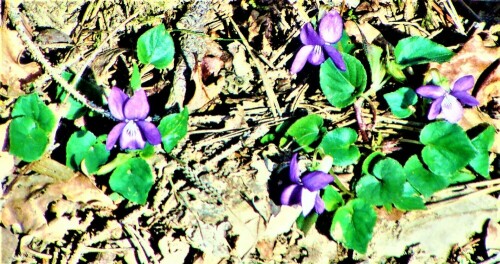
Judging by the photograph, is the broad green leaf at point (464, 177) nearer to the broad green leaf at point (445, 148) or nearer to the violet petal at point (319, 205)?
the broad green leaf at point (445, 148)

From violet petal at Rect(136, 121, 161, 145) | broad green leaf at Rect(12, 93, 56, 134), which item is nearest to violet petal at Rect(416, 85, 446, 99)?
violet petal at Rect(136, 121, 161, 145)

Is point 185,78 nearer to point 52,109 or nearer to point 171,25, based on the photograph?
point 171,25

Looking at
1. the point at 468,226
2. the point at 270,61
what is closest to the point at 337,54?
the point at 270,61

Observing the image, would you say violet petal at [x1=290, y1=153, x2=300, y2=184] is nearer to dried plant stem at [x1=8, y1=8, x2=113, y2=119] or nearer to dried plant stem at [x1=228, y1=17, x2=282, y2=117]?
dried plant stem at [x1=228, y1=17, x2=282, y2=117]

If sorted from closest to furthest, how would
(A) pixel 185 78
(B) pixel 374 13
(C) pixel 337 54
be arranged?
1. (C) pixel 337 54
2. (A) pixel 185 78
3. (B) pixel 374 13

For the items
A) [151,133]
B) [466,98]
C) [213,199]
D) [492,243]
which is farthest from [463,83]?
[151,133]

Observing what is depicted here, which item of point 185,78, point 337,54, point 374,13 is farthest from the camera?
point 374,13

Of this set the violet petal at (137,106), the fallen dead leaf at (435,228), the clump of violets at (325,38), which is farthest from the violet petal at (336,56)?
the violet petal at (137,106)

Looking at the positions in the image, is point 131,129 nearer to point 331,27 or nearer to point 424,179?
point 331,27
